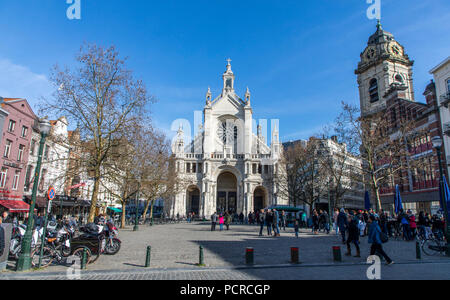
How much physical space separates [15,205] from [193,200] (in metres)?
28.7

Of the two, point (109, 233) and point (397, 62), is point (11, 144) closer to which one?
point (109, 233)

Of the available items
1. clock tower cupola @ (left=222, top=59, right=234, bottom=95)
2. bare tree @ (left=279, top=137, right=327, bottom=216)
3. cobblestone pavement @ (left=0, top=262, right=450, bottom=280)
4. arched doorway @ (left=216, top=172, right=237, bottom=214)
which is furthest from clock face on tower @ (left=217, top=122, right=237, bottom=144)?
cobblestone pavement @ (left=0, top=262, right=450, bottom=280)

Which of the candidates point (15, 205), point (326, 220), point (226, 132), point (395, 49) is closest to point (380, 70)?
point (395, 49)

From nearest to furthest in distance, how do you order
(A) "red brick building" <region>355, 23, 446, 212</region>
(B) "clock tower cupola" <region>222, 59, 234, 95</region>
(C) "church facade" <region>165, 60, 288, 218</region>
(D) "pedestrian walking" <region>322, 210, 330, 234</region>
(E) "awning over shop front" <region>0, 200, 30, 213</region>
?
(D) "pedestrian walking" <region>322, 210, 330, 234</region> < (E) "awning over shop front" <region>0, 200, 30, 213</region> < (A) "red brick building" <region>355, 23, 446, 212</region> < (C) "church facade" <region>165, 60, 288, 218</region> < (B) "clock tower cupola" <region>222, 59, 234, 95</region>

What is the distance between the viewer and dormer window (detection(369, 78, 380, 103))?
4603 centimetres

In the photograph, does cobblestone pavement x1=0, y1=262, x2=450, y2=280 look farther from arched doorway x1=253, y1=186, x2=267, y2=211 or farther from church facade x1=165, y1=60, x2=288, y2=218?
arched doorway x1=253, y1=186, x2=267, y2=211

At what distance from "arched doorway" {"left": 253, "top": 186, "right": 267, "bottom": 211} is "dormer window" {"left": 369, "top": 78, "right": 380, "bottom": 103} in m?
24.5

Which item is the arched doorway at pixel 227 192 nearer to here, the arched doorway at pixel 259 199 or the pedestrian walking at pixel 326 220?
the arched doorway at pixel 259 199

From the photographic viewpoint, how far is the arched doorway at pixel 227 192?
4869 cm

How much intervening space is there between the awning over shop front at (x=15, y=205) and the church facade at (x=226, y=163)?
22240mm

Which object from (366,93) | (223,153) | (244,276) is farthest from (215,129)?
(244,276)

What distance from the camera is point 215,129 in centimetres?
5106

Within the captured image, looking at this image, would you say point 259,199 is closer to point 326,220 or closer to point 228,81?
point 228,81
